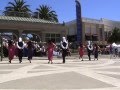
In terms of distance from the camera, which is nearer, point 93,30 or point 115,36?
point 93,30

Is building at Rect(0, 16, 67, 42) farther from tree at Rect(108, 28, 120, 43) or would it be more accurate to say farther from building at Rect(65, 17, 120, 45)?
tree at Rect(108, 28, 120, 43)

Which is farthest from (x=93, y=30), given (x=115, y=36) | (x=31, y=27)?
(x=31, y=27)

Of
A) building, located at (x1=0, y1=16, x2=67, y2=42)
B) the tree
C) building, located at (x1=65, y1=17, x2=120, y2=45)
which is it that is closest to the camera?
building, located at (x1=0, y1=16, x2=67, y2=42)

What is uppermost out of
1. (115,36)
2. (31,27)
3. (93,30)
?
(93,30)

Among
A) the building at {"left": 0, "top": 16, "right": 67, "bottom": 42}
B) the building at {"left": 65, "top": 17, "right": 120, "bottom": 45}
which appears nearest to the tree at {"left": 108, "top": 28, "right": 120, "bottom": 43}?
the building at {"left": 65, "top": 17, "right": 120, "bottom": 45}

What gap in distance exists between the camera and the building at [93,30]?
70938mm

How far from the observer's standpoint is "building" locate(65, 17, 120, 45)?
70.9 meters

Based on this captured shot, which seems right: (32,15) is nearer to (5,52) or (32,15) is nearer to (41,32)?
(41,32)

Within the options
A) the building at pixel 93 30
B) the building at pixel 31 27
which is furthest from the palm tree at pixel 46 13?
the building at pixel 31 27

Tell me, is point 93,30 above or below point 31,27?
above

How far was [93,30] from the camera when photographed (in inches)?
2950

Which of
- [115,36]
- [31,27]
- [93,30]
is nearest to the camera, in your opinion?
[31,27]

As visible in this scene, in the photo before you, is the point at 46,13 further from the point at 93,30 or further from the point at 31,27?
the point at 31,27

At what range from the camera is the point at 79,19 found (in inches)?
1400
